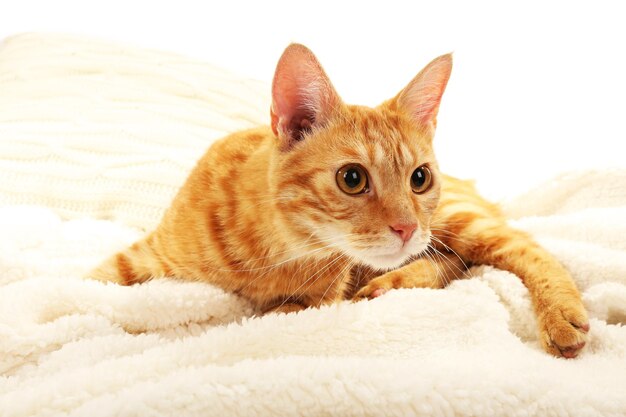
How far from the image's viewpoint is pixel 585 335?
0.98 metres

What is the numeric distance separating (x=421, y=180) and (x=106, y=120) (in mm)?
1606

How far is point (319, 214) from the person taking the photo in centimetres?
106

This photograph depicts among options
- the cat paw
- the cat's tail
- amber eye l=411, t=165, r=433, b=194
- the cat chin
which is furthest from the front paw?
the cat's tail

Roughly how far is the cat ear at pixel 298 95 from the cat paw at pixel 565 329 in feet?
2.17

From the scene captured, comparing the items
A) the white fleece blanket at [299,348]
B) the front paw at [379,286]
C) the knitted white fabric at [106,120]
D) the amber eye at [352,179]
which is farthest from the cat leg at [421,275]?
the knitted white fabric at [106,120]

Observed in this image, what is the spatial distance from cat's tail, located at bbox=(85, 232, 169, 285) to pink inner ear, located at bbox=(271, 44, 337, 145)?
47 cm

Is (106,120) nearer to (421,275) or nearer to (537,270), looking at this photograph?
(421,275)

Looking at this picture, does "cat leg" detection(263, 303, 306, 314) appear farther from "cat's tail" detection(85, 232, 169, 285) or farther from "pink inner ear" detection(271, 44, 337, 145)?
"pink inner ear" detection(271, 44, 337, 145)

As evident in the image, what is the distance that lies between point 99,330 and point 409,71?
2.43m

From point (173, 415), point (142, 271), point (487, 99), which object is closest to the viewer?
point (173, 415)

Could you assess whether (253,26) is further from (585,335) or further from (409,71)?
(585,335)

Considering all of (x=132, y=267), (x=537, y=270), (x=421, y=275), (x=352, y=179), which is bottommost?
(x=132, y=267)

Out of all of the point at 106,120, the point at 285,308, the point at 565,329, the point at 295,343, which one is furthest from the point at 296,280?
the point at 106,120

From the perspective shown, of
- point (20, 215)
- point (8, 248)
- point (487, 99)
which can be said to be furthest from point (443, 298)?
point (487, 99)
